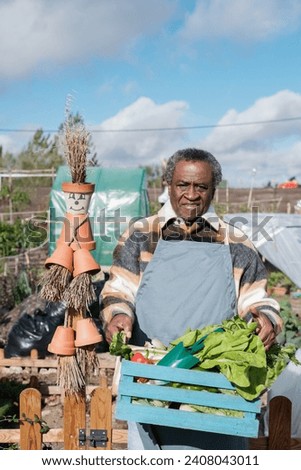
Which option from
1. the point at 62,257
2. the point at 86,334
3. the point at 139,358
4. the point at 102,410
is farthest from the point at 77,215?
the point at 102,410

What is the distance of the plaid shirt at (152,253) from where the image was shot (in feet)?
7.86

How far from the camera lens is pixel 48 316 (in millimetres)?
6281

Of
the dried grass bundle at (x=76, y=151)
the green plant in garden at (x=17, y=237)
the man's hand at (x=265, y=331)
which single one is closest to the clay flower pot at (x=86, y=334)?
the dried grass bundle at (x=76, y=151)

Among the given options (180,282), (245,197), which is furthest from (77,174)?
(245,197)

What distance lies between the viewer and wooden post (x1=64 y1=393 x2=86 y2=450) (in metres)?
2.82

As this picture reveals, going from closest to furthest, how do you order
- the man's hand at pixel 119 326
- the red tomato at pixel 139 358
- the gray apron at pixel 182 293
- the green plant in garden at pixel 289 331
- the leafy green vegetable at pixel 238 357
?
the leafy green vegetable at pixel 238 357, the red tomato at pixel 139 358, the man's hand at pixel 119 326, the gray apron at pixel 182 293, the green plant in garden at pixel 289 331

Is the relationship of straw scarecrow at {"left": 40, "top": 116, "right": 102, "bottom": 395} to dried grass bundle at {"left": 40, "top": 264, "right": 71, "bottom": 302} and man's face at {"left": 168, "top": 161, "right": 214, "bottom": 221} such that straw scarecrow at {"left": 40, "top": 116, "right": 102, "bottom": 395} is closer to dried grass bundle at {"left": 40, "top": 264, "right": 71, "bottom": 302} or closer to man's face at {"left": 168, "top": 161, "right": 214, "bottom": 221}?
dried grass bundle at {"left": 40, "top": 264, "right": 71, "bottom": 302}

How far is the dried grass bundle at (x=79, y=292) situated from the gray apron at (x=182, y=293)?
34cm

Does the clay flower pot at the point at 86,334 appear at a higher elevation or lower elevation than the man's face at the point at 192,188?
lower

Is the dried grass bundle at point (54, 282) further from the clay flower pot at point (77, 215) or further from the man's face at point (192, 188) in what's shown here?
the man's face at point (192, 188)

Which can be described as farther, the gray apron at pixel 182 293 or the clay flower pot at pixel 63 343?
the clay flower pot at pixel 63 343

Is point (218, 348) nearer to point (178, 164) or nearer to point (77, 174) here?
point (178, 164)

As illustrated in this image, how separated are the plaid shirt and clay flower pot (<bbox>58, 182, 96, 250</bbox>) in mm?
261

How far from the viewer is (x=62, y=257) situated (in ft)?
8.64
